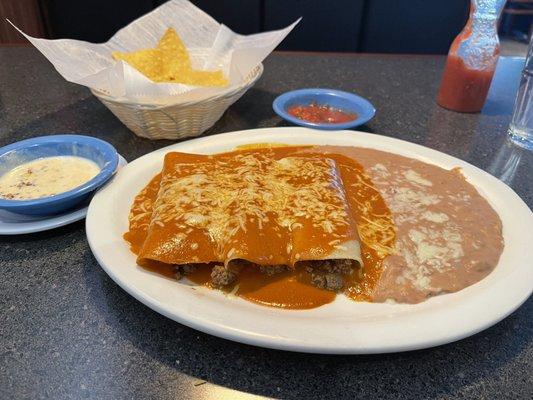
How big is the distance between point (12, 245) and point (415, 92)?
5.56 feet

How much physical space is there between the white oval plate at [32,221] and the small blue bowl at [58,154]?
20 mm

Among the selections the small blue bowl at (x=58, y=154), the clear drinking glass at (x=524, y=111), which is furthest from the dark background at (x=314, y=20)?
the small blue bowl at (x=58, y=154)

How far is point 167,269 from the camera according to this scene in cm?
84

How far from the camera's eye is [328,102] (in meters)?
1.64

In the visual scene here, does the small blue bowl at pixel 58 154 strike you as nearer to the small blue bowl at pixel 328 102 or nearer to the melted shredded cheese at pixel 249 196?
the melted shredded cheese at pixel 249 196

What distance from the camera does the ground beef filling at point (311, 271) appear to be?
2.70 feet

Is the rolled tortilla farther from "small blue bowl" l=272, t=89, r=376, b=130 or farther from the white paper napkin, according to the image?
"small blue bowl" l=272, t=89, r=376, b=130

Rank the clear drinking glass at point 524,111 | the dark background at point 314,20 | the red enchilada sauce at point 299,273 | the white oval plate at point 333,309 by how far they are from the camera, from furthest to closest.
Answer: the dark background at point 314,20 → the clear drinking glass at point 524,111 → the red enchilada sauce at point 299,273 → the white oval plate at point 333,309

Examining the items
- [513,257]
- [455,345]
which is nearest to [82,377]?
[455,345]

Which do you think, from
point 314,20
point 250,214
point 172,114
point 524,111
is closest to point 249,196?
point 250,214

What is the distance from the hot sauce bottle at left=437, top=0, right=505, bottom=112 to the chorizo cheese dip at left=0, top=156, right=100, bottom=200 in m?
1.37

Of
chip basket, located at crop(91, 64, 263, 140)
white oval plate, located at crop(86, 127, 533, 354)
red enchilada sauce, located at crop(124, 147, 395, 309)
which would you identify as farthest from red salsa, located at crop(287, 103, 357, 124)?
white oval plate, located at crop(86, 127, 533, 354)

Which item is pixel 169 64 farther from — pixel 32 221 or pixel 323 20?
pixel 323 20

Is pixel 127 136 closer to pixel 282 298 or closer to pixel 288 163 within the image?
pixel 288 163
